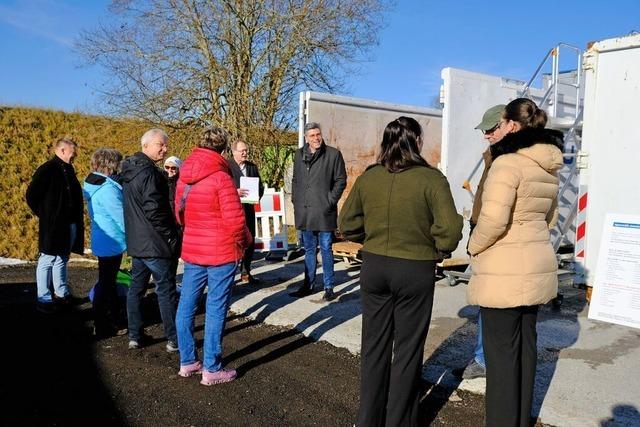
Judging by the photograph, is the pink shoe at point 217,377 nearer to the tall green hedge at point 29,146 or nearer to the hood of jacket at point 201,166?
the hood of jacket at point 201,166

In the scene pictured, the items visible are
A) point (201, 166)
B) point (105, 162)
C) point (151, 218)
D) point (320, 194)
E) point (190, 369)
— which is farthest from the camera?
point (320, 194)

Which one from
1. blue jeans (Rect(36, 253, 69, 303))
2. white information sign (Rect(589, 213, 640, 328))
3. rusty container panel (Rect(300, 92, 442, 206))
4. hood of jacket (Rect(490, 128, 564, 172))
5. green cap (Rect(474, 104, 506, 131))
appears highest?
rusty container panel (Rect(300, 92, 442, 206))

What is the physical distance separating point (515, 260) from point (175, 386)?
2640 millimetres

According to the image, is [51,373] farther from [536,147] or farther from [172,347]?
[536,147]

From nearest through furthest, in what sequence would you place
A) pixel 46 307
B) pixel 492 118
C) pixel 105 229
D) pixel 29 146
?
pixel 492 118
pixel 105 229
pixel 46 307
pixel 29 146

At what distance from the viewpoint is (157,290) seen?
15.2ft

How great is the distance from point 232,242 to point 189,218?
0.37 metres

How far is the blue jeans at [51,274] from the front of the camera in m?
6.10

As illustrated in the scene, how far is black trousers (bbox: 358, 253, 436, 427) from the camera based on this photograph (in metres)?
3.09

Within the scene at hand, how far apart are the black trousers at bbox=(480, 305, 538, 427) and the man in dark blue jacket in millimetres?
2652

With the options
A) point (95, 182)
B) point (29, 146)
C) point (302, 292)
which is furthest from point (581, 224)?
point (29, 146)

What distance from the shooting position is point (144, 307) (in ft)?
21.1

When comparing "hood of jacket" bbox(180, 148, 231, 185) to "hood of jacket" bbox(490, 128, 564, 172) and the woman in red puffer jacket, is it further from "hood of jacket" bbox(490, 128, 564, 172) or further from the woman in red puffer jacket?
"hood of jacket" bbox(490, 128, 564, 172)

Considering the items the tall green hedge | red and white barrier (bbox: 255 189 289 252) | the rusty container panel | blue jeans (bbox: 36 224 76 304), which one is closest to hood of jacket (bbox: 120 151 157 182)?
blue jeans (bbox: 36 224 76 304)
